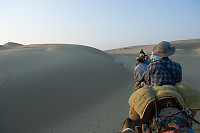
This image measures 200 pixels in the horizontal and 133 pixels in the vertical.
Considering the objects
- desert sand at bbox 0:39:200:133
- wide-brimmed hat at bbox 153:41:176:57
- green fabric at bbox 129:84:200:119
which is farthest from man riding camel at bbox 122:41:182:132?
desert sand at bbox 0:39:200:133

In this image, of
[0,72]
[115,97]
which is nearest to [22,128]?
[0,72]

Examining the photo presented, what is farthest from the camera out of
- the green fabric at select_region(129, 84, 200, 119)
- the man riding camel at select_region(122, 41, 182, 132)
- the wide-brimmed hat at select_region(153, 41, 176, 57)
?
the wide-brimmed hat at select_region(153, 41, 176, 57)

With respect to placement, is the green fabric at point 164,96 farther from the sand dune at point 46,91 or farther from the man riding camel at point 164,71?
the sand dune at point 46,91

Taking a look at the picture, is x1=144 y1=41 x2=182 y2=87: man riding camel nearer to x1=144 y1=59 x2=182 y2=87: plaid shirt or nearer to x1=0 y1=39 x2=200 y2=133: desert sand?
x1=144 y1=59 x2=182 y2=87: plaid shirt

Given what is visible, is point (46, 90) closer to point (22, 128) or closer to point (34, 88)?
point (34, 88)

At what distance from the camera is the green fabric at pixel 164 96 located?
2.06m

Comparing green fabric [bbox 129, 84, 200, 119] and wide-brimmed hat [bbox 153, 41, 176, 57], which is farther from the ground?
wide-brimmed hat [bbox 153, 41, 176, 57]

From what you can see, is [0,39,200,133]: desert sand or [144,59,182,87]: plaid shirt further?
[0,39,200,133]: desert sand

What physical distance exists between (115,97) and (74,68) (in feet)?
11.6

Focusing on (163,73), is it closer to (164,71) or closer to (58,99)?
(164,71)

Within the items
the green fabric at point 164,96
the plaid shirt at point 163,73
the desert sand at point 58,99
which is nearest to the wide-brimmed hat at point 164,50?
the plaid shirt at point 163,73

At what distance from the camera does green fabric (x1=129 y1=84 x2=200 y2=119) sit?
2.06m

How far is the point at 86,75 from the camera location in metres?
9.30

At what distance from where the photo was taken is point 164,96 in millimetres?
2027
